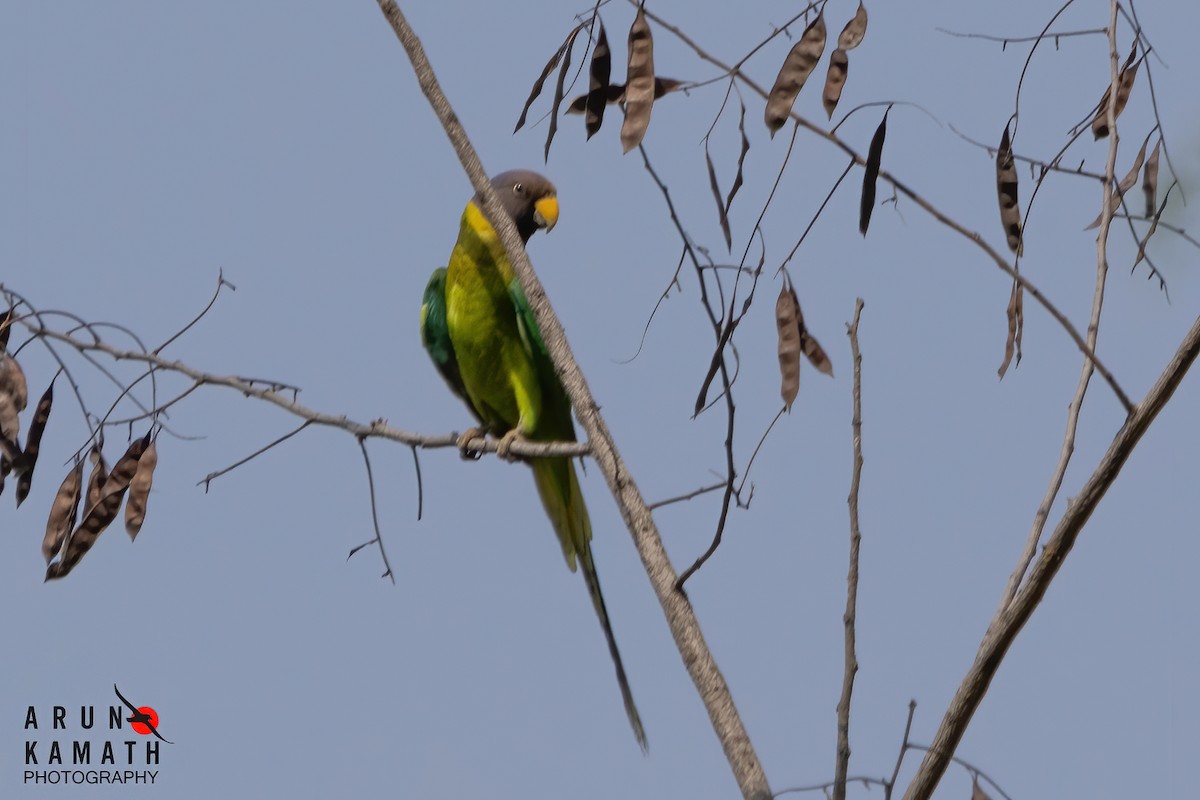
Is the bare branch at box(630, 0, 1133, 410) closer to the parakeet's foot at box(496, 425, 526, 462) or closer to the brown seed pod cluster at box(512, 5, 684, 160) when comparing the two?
the brown seed pod cluster at box(512, 5, 684, 160)

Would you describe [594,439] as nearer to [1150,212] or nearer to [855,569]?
[855,569]

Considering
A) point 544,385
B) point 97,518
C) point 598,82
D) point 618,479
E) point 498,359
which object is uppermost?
point 498,359

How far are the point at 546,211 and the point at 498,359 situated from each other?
2.84 ft

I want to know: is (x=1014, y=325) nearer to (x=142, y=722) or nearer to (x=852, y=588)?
(x=852, y=588)

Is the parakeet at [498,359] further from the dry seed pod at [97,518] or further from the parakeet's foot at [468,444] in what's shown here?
the dry seed pod at [97,518]

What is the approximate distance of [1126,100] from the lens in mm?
3246

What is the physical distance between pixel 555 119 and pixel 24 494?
1768mm

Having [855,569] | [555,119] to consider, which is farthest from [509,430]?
[855,569]

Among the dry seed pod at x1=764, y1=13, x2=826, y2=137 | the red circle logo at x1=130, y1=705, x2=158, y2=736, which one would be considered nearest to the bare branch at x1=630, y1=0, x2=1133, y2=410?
the dry seed pod at x1=764, y1=13, x2=826, y2=137

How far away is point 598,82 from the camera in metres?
2.97

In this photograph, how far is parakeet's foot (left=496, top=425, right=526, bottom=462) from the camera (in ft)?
15.8

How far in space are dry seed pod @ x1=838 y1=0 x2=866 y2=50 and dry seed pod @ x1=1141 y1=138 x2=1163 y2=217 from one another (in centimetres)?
105

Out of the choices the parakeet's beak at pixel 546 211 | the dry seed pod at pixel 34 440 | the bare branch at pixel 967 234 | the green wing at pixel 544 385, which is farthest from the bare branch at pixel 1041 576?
the parakeet's beak at pixel 546 211

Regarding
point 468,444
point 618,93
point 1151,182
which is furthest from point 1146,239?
point 468,444
